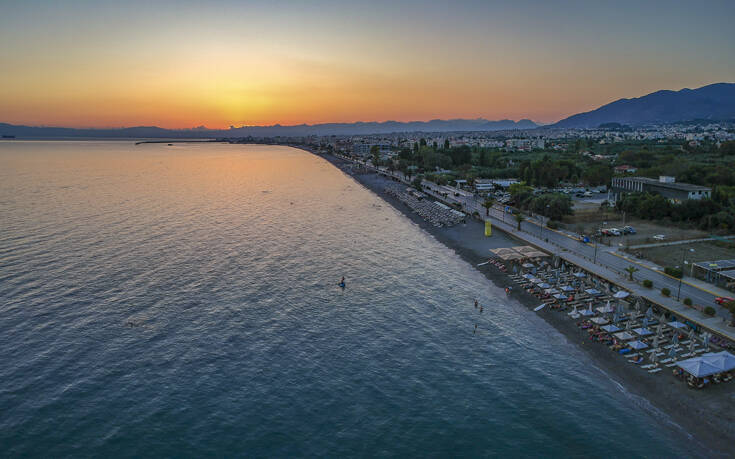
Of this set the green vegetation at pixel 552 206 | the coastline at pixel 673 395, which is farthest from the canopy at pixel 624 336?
the green vegetation at pixel 552 206

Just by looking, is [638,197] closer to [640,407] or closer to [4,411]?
[640,407]

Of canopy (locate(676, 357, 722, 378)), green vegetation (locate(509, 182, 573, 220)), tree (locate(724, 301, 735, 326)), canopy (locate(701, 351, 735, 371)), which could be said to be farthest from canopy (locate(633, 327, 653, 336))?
green vegetation (locate(509, 182, 573, 220))

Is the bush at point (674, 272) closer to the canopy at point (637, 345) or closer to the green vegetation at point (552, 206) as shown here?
the canopy at point (637, 345)

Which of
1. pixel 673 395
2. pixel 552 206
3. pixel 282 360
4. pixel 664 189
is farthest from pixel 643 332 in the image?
pixel 664 189

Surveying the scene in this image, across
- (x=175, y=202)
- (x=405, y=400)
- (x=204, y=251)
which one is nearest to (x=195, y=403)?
(x=405, y=400)

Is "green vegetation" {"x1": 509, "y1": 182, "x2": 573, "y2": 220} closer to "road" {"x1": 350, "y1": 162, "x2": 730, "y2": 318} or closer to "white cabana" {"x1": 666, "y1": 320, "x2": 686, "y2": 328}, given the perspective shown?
"road" {"x1": 350, "y1": 162, "x2": 730, "y2": 318}

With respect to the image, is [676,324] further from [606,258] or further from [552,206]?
[552,206]
